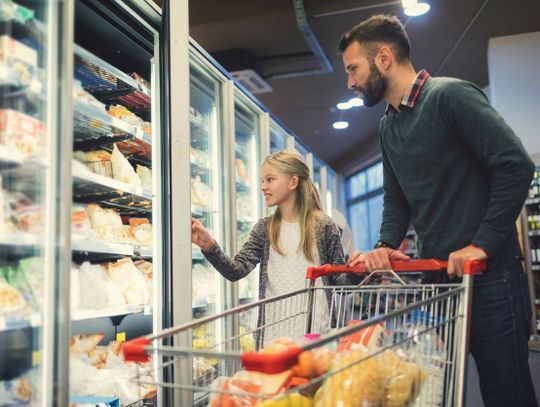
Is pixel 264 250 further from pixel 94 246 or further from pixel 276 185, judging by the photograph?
pixel 94 246

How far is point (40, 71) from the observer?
5.25ft

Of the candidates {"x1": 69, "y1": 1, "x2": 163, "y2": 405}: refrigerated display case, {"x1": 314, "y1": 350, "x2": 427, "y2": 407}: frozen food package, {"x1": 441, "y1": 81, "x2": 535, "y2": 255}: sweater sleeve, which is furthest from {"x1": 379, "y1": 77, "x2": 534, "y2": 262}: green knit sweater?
{"x1": 69, "y1": 1, "x2": 163, "y2": 405}: refrigerated display case

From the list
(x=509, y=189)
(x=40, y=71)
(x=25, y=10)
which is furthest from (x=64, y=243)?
(x=509, y=189)

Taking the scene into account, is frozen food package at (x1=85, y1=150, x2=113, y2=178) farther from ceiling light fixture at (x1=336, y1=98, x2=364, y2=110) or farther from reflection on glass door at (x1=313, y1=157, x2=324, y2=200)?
ceiling light fixture at (x1=336, y1=98, x2=364, y2=110)

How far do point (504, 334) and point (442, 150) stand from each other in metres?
0.57

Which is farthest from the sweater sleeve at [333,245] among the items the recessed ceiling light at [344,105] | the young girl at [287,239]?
the recessed ceiling light at [344,105]

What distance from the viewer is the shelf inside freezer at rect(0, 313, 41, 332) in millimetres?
1486

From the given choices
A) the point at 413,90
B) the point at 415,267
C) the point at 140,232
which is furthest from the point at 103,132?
the point at 415,267

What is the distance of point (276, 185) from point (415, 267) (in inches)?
48.5

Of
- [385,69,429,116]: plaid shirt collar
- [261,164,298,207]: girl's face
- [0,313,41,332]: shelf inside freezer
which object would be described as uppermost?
[385,69,429,116]: plaid shirt collar

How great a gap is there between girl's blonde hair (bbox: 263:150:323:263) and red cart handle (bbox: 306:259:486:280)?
80 centimetres

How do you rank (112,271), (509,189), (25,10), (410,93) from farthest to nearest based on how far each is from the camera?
(112,271)
(410,93)
(25,10)
(509,189)

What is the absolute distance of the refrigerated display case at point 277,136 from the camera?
15.0 ft

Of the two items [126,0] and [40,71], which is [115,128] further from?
[40,71]
